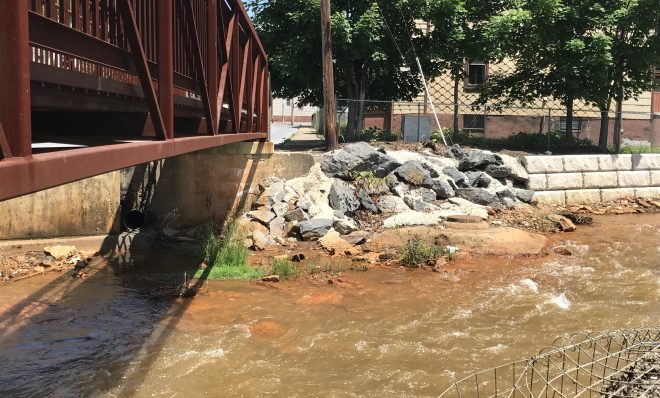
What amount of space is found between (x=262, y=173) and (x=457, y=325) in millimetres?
7786

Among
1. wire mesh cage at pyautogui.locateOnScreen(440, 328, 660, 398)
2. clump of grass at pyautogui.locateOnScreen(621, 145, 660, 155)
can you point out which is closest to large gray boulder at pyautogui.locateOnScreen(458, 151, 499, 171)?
clump of grass at pyautogui.locateOnScreen(621, 145, 660, 155)

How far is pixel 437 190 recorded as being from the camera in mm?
14531

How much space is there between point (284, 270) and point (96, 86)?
21.2 feet

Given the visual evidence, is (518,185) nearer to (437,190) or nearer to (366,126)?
(437,190)

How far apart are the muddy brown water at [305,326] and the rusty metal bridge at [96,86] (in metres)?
2.62

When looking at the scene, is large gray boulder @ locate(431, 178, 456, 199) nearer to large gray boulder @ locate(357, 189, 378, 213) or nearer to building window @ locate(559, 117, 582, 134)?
large gray boulder @ locate(357, 189, 378, 213)

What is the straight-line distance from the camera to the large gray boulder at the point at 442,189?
14.5 metres

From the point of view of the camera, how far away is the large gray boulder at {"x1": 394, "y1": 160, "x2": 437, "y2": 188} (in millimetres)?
14586

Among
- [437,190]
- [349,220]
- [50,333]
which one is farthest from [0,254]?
[437,190]

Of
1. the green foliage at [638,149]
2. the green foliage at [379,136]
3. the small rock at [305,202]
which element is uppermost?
the green foliage at [379,136]

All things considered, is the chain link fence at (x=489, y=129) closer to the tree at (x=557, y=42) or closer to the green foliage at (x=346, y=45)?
the green foliage at (x=346, y=45)

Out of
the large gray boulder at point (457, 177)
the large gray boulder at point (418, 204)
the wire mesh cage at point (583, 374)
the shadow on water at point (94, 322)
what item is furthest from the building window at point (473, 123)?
the wire mesh cage at point (583, 374)

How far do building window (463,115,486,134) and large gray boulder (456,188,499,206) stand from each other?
605cm

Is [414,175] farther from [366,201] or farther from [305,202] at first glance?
[305,202]
